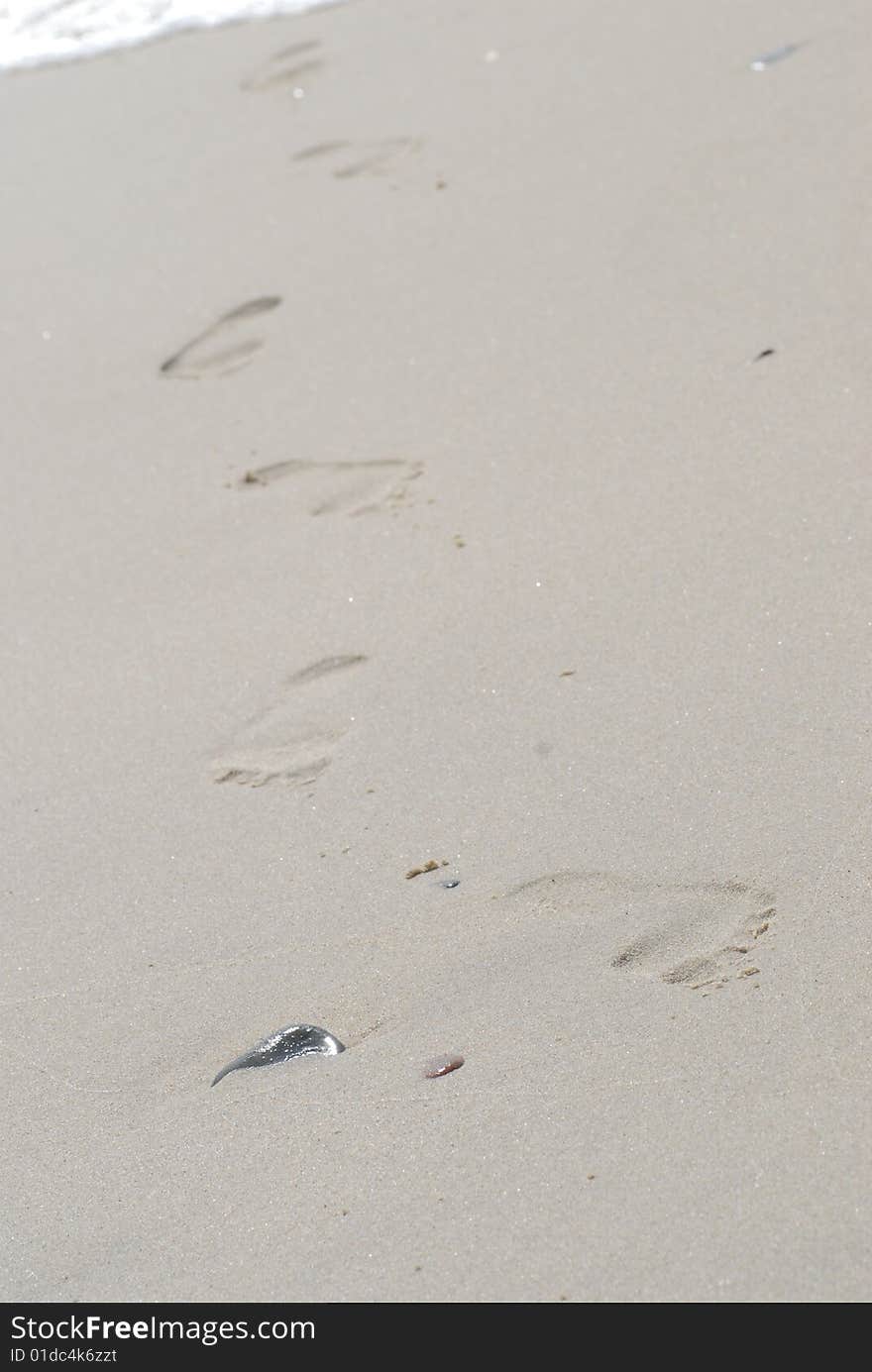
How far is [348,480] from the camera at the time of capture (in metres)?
2.27

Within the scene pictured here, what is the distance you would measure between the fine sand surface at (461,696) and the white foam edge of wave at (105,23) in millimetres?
1084

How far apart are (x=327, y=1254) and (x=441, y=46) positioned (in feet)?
9.57

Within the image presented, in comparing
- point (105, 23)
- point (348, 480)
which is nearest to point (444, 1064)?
point (348, 480)

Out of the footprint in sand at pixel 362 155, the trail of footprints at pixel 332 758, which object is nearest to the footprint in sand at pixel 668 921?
the trail of footprints at pixel 332 758

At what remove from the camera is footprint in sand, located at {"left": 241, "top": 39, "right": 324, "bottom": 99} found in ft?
11.7

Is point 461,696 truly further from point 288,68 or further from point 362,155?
point 288,68

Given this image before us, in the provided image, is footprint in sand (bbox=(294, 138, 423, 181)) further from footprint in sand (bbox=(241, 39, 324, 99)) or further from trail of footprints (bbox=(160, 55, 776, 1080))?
trail of footprints (bbox=(160, 55, 776, 1080))

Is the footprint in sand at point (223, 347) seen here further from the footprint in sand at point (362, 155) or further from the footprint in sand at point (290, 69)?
the footprint in sand at point (290, 69)

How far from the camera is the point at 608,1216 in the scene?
1305mm

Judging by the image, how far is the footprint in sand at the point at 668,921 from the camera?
1.49 m

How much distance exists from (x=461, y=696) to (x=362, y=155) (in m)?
1.68

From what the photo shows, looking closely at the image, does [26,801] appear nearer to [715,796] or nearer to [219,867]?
[219,867]
